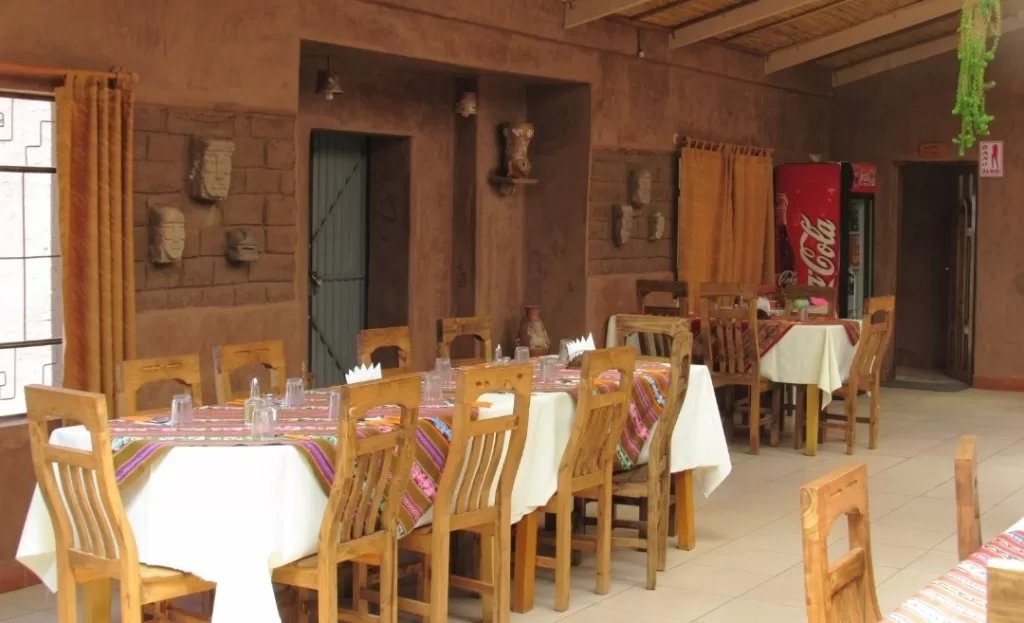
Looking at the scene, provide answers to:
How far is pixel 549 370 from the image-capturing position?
17.4 feet

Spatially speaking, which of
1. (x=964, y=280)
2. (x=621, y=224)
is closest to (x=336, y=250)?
(x=621, y=224)

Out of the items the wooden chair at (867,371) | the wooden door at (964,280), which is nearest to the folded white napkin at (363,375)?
the wooden chair at (867,371)

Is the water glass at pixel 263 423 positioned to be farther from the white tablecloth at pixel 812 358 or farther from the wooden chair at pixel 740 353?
the wooden chair at pixel 740 353

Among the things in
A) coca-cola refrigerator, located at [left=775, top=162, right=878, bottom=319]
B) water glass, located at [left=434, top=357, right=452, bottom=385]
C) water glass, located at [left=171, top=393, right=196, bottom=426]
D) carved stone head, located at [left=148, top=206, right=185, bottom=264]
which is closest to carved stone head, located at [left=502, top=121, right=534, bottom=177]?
carved stone head, located at [left=148, top=206, right=185, bottom=264]

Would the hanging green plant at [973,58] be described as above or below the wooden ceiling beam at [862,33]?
below

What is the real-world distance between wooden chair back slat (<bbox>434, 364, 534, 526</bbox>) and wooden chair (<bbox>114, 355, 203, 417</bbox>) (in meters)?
1.04

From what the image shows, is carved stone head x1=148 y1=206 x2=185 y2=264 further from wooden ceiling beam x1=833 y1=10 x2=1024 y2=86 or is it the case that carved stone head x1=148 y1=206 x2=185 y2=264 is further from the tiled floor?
wooden ceiling beam x1=833 y1=10 x2=1024 y2=86

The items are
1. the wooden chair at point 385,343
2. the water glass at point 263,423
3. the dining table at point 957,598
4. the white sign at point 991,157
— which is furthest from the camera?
the white sign at point 991,157

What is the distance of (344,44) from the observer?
6.79m

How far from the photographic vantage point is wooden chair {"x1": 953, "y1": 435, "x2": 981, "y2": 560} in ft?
9.39

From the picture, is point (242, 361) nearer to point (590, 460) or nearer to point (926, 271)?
point (590, 460)

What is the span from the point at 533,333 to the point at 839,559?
242 inches

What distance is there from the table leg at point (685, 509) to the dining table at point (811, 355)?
2.29 meters

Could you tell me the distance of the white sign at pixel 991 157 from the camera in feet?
37.6
